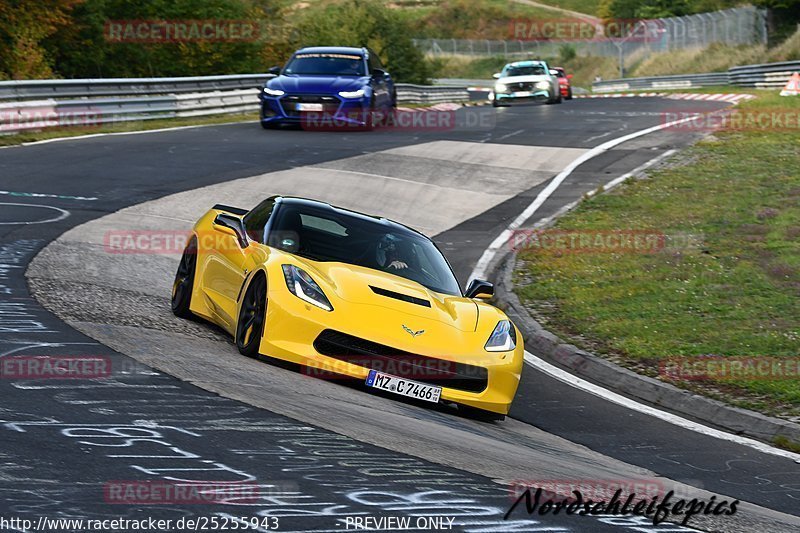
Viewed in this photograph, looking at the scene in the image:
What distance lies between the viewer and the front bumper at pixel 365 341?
8.36m

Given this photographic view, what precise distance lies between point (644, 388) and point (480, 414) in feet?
6.54

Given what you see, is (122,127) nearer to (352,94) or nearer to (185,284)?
(352,94)

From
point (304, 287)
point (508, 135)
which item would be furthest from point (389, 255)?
point (508, 135)

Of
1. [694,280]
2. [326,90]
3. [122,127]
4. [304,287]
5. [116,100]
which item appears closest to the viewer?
[304,287]

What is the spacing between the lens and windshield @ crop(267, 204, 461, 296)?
9.64 metres

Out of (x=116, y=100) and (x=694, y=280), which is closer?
(x=694, y=280)

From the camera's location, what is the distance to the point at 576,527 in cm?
530

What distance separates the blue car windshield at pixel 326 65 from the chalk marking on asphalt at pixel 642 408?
16.8m

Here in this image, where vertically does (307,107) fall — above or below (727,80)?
above

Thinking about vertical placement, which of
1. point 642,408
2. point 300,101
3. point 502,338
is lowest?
point 642,408

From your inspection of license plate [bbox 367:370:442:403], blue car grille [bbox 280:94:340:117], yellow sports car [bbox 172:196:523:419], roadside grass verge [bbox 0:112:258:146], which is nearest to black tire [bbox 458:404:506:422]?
yellow sports car [bbox 172:196:523:419]

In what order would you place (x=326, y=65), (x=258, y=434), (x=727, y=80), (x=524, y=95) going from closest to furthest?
(x=258, y=434)
(x=326, y=65)
(x=524, y=95)
(x=727, y=80)

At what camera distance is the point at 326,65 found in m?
27.5

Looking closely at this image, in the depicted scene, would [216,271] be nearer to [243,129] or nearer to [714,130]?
[243,129]
